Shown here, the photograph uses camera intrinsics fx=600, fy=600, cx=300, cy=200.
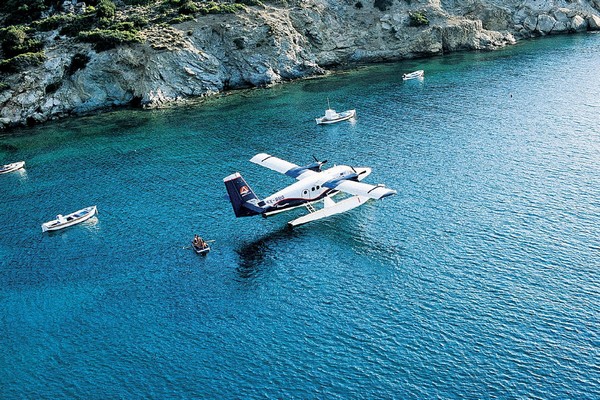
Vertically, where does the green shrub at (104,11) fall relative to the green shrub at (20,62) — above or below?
above

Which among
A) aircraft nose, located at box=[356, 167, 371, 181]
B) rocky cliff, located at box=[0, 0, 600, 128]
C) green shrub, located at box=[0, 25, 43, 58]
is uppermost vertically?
green shrub, located at box=[0, 25, 43, 58]

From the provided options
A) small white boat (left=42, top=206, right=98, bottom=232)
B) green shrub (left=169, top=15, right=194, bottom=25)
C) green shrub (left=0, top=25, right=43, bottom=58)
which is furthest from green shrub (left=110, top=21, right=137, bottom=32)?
small white boat (left=42, top=206, right=98, bottom=232)

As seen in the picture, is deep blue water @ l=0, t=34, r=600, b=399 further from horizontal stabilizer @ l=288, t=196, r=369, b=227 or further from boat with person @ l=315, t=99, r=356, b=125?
boat with person @ l=315, t=99, r=356, b=125

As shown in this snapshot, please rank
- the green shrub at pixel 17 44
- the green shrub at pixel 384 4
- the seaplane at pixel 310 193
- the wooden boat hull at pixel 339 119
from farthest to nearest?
the green shrub at pixel 384 4 → the green shrub at pixel 17 44 → the wooden boat hull at pixel 339 119 → the seaplane at pixel 310 193

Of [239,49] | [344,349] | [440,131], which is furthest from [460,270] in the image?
[239,49]

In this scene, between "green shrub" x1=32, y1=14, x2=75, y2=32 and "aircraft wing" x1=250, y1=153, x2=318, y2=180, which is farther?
"green shrub" x1=32, y1=14, x2=75, y2=32

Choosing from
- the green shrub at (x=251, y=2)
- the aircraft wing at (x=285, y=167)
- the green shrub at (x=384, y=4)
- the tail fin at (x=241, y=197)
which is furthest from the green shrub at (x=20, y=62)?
the green shrub at (x=384, y=4)

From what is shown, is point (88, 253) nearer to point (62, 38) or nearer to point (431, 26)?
point (62, 38)

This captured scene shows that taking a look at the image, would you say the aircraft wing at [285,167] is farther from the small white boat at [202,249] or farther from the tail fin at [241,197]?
the small white boat at [202,249]
